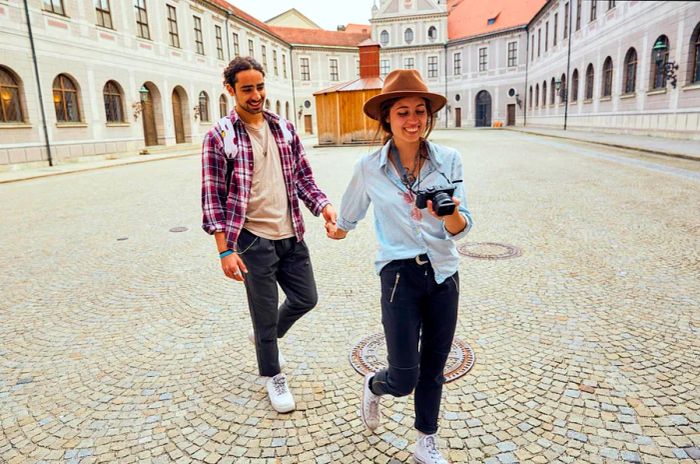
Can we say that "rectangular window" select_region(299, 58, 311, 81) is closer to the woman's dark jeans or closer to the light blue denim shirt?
the light blue denim shirt

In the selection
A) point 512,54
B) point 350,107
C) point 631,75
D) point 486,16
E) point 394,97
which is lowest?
point 394,97

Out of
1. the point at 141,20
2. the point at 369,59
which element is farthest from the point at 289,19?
the point at 369,59

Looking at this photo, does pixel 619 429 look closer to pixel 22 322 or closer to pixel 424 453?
pixel 424 453

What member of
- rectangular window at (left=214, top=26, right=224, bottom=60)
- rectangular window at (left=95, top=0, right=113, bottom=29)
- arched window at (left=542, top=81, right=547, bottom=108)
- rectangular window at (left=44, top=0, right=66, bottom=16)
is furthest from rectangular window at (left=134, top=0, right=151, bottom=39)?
arched window at (left=542, top=81, right=547, bottom=108)

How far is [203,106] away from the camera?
121ft

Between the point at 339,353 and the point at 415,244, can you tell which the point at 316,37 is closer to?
the point at 339,353

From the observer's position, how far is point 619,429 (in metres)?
2.65

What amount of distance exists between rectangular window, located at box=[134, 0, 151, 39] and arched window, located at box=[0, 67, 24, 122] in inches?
375

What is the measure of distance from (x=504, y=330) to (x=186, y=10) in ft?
119

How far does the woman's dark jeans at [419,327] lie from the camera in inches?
90.8

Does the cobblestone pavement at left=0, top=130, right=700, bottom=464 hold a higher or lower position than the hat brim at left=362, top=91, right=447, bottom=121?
lower

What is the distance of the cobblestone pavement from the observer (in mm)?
2654

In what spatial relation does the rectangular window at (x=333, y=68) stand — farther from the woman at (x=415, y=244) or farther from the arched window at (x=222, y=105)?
the woman at (x=415, y=244)

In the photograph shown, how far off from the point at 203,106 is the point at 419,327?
3734 centimetres
